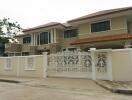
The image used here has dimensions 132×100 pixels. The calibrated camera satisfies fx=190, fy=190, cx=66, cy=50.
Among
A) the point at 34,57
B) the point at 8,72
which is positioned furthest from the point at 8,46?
the point at 34,57

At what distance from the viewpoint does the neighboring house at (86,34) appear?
60.0ft

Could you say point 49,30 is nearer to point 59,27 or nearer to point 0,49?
point 59,27

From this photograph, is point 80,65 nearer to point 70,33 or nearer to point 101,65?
point 101,65

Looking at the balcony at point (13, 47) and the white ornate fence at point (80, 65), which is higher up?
the balcony at point (13, 47)

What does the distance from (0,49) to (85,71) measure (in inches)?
1121

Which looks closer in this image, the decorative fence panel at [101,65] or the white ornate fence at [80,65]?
the decorative fence panel at [101,65]

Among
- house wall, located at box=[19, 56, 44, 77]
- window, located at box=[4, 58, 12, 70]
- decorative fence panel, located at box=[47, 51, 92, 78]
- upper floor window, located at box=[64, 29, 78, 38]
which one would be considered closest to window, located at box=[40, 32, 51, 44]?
upper floor window, located at box=[64, 29, 78, 38]

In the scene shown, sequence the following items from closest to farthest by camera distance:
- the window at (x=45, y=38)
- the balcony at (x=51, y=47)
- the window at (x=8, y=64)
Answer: the window at (x=8, y=64) < the balcony at (x=51, y=47) < the window at (x=45, y=38)

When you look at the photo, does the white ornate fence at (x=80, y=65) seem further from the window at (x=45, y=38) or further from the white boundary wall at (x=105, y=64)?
the window at (x=45, y=38)

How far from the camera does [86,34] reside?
21.3m

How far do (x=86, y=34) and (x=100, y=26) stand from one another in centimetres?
189

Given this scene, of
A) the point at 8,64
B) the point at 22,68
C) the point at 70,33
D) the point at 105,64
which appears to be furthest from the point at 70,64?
the point at 70,33

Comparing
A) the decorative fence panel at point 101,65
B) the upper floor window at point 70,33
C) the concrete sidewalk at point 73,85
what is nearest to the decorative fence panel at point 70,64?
the decorative fence panel at point 101,65

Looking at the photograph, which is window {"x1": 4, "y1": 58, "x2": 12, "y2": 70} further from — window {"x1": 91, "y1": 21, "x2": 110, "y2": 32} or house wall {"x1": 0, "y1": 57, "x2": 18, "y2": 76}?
window {"x1": 91, "y1": 21, "x2": 110, "y2": 32}
